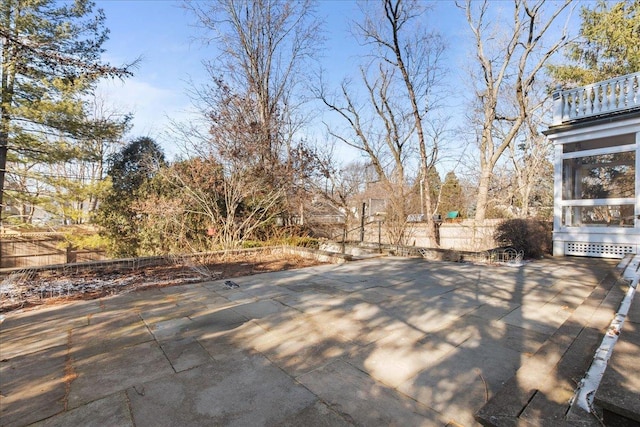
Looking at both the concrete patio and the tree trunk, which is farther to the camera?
the tree trunk

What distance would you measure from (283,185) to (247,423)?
744 cm

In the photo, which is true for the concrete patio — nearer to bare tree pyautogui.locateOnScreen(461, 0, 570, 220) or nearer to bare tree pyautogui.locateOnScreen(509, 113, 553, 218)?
bare tree pyautogui.locateOnScreen(461, 0, 570, 220)

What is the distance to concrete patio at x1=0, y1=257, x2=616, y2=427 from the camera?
1.68m

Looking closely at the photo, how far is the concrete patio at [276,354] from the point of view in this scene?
5.53ft

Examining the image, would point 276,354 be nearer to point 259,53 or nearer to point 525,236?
point 525,236

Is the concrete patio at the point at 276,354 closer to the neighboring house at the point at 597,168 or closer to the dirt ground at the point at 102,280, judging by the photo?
the dirt ground at the point at 102,280

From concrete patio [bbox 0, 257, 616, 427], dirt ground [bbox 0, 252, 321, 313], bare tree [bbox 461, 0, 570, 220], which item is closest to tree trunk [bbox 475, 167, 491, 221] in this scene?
bare tree [bbox 461, 0, 570, 220]

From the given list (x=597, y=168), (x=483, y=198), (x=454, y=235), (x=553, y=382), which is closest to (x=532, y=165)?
(x=483, y=198)

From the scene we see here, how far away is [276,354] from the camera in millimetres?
2357

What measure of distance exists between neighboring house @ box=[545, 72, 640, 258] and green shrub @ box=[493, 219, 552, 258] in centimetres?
34

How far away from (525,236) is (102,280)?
28.0 feet

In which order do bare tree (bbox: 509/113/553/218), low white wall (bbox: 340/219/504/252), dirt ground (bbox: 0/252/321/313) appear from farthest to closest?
bare tree (bbox: 509/113/553/218), low white wall (bbox: 340/219/504/252), dirt ground (bbox: 0/252/321/313)

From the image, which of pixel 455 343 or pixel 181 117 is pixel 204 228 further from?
pixel 455 343

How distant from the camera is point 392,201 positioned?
35.0 ft
